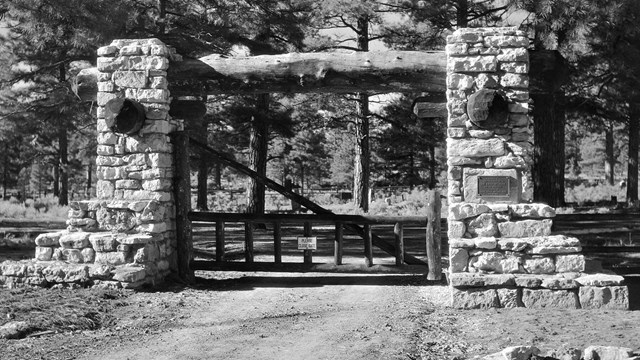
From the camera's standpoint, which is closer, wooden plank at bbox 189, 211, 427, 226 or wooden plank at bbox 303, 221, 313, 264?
wooden plank at bbox 189, 211, 427, 226

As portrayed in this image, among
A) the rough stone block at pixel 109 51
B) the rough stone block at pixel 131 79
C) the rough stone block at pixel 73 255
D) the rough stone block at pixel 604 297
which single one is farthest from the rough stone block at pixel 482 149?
the rough stone block at pixel 73 255

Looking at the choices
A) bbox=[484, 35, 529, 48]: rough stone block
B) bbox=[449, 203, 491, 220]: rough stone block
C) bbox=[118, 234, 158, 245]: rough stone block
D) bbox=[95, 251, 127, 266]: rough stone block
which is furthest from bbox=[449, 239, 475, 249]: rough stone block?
bbox=[95, 251, 127, 266]: rough stone block

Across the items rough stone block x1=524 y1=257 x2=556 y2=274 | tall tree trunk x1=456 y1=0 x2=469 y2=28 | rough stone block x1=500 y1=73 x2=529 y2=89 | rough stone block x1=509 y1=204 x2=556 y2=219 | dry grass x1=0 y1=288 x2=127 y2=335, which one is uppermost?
tall tree trunk x1=456 y1=0 x2=469 y2=28

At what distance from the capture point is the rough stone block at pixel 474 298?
801cm

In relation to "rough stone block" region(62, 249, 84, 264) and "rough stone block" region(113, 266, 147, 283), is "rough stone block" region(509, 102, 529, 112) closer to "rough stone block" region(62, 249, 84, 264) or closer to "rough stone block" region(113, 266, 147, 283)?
"rough stone block" region(113, 266, 147, 283)

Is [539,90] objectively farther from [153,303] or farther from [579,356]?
[153,303]

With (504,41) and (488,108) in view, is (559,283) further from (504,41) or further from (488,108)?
(504,41)

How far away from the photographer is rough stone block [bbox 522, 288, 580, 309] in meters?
7.89

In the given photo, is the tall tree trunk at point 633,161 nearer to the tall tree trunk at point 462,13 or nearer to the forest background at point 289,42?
the forest background at point 289,42

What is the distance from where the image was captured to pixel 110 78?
9797 mm

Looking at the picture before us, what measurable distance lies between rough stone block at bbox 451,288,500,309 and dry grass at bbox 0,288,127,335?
412cm

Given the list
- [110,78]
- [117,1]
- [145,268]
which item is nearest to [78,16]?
[117,1]

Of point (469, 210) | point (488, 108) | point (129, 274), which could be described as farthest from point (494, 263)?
point (129, 274)

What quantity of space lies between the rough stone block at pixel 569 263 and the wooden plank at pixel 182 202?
5.33m
